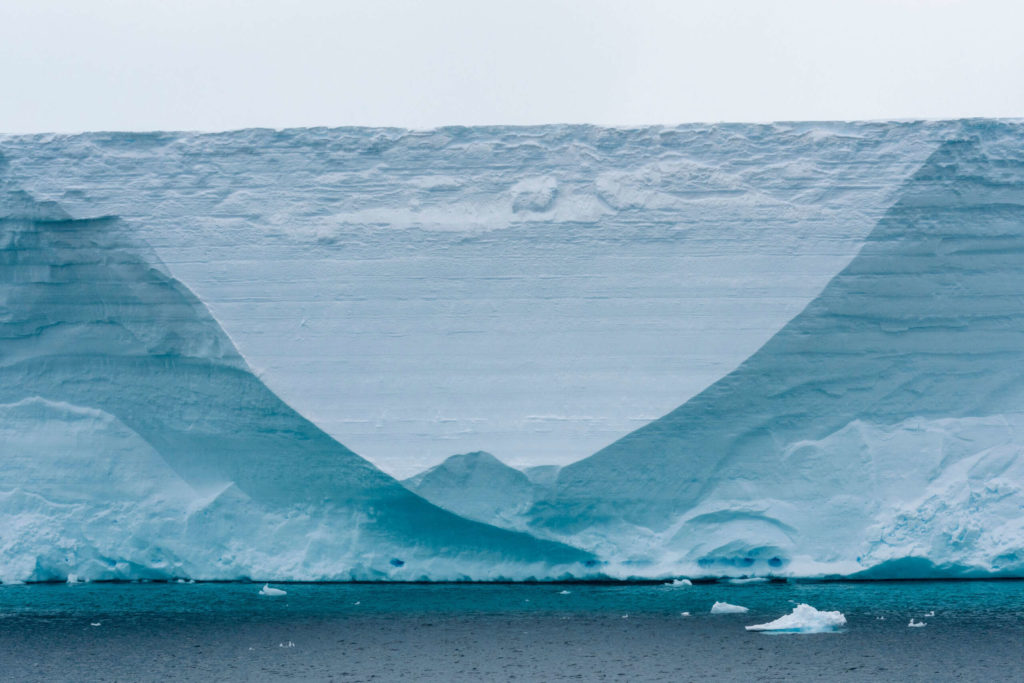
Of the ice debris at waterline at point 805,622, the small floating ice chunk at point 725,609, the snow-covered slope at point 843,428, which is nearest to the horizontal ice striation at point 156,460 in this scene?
the snow-covered slope at point 843,428

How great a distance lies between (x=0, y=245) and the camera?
8242 millimetres

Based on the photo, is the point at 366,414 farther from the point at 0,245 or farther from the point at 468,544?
the point at 0,245

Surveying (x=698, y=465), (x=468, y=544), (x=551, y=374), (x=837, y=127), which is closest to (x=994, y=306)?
(x=837, y=127)

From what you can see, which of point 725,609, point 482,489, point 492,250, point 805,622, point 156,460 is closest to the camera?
point 805,622

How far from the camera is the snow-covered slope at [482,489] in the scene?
25.6ft

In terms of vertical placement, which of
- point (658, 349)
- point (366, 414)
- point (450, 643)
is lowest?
point (450, 643)

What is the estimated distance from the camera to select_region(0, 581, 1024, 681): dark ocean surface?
17.4ft

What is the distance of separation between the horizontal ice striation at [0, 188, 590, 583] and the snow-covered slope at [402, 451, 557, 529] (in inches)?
4.1

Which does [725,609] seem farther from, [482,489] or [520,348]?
[520,348]

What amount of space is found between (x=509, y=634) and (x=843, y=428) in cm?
288

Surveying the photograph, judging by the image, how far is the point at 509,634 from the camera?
20.1 ft

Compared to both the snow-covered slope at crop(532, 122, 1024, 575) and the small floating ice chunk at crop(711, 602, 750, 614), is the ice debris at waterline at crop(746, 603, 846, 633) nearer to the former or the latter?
the small floating ice chunk at crop(711, 602, 750, 614)

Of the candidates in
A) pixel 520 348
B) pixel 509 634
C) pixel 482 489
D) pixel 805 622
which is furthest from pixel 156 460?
pixel 805 622

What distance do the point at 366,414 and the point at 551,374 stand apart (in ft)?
3.95
